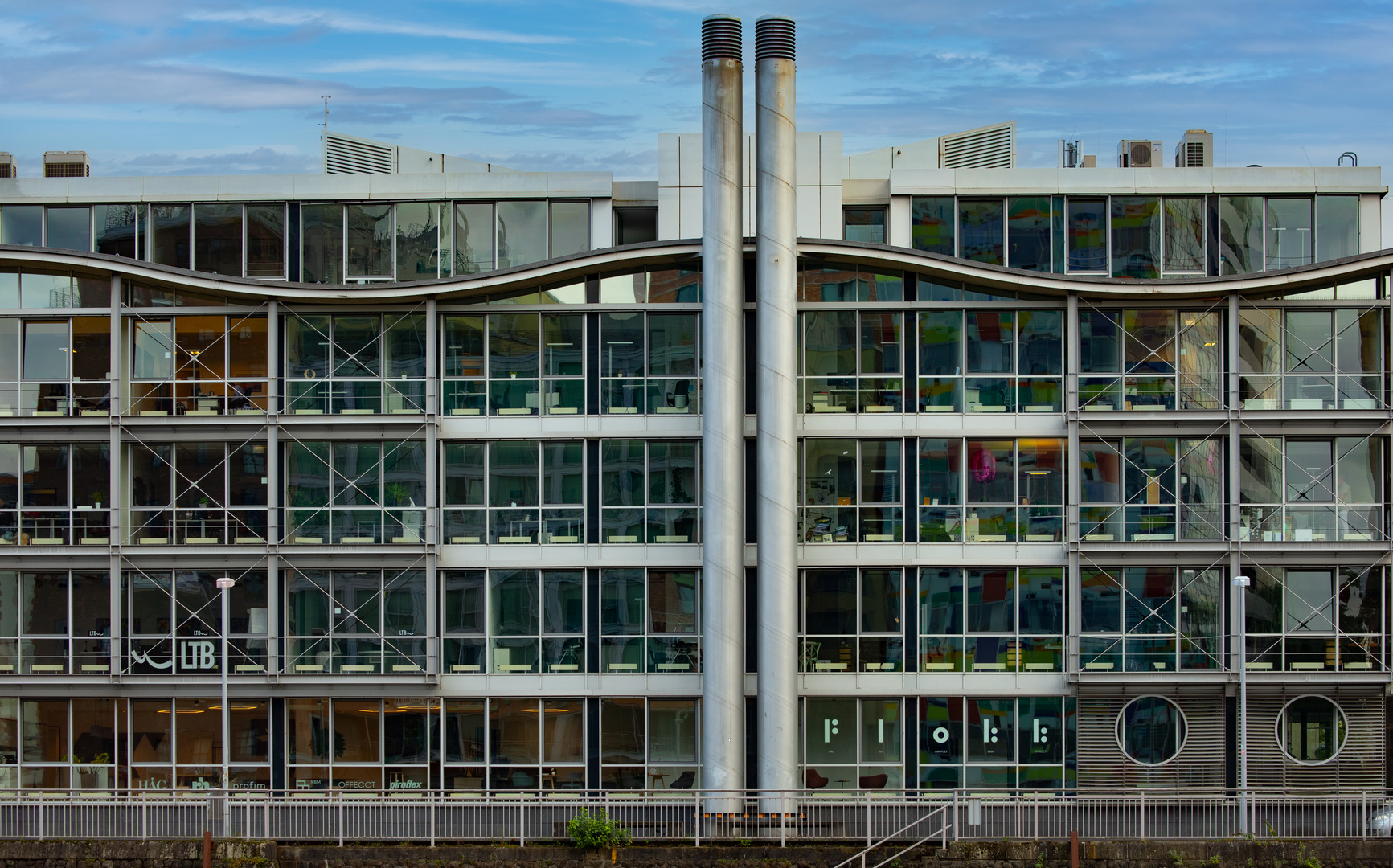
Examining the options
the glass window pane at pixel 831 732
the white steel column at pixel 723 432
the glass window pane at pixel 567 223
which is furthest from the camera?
the glass window pane at pixel 567 223

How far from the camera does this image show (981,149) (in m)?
36.5

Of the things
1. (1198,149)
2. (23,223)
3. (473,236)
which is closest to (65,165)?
(23,223)

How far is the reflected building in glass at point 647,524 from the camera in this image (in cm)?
3162

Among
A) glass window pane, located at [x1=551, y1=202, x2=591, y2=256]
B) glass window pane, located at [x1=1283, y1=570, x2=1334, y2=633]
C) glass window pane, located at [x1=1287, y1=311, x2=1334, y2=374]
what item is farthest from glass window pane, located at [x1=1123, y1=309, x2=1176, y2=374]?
glass window pane, located at [x1=551, y1=202, x2=591, y2=256]

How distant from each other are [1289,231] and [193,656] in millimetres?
25924

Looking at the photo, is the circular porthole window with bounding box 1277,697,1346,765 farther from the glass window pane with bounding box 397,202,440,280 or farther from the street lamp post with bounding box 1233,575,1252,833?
the glass window pane with bounding box 397,202,440,280

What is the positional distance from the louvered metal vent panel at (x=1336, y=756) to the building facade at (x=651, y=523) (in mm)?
72

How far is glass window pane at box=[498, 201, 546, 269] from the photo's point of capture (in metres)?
34.0

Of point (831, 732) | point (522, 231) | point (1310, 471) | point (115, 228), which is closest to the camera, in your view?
point (1310, 471)

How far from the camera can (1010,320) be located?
106ft

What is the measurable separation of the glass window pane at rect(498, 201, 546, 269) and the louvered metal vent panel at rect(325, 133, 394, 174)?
4.13 m

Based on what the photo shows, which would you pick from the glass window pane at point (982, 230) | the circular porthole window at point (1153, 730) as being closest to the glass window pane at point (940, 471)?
the glass window pane at point (982, 230)

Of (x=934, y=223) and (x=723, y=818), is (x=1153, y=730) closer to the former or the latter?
(x=723, y=818)

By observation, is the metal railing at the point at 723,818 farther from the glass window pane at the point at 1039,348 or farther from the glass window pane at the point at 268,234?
the glass window pane at the point at 268,234
